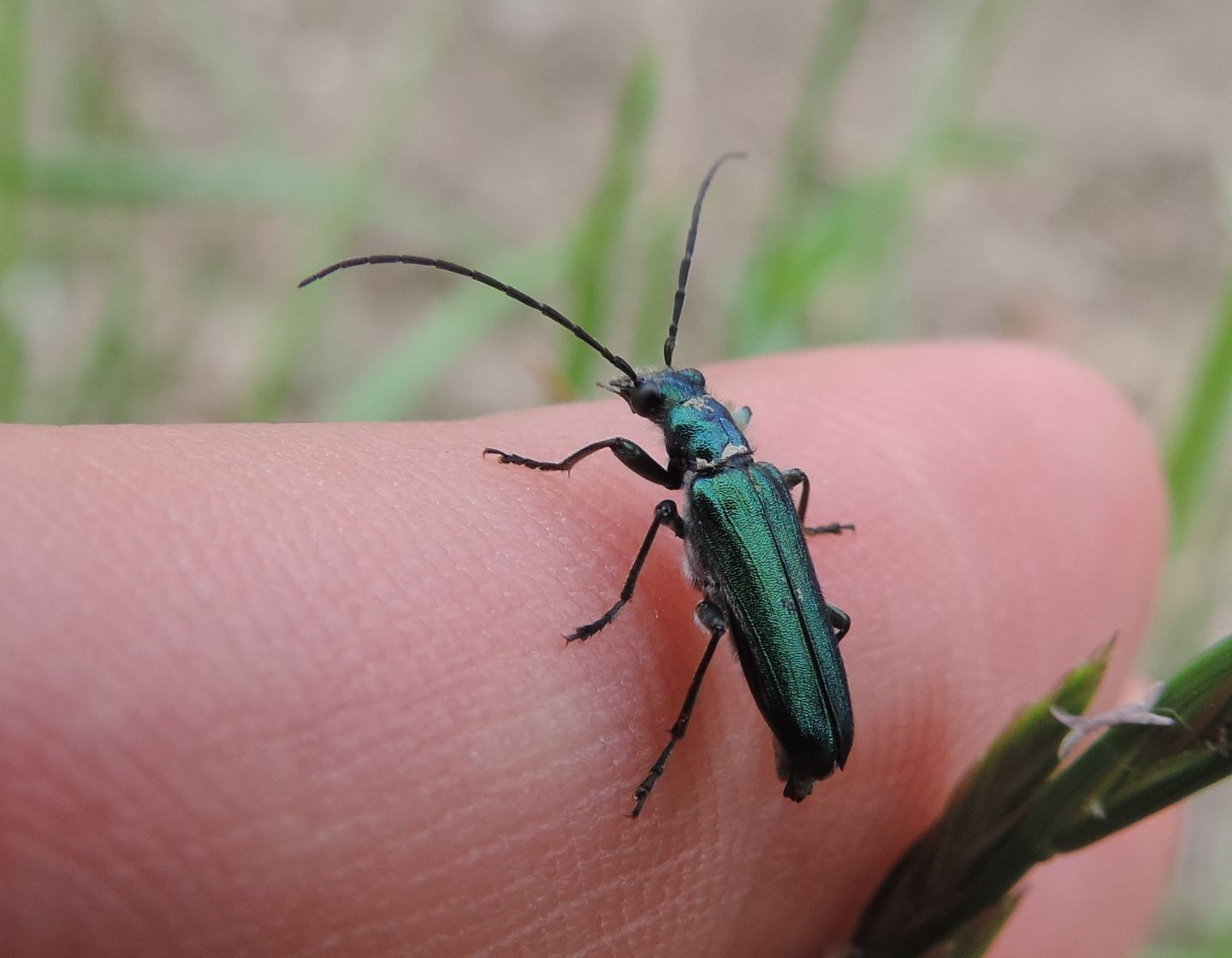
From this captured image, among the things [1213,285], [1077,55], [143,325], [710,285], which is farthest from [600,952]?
[1077,55]

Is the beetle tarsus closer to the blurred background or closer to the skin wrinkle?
the skin wrinkle

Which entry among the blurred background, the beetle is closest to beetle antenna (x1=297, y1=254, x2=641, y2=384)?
the beetle

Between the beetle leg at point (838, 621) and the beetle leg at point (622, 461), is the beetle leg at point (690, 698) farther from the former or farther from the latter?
the beetle leg at point (622, 461)

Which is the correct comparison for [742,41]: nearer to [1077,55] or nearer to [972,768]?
[1077,55]

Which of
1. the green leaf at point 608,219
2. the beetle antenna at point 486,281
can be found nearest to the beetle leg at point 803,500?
the beetle antenna at point 486,281

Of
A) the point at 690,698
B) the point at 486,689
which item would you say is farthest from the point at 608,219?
the point at 486,689

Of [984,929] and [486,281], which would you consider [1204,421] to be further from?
[486,281]
